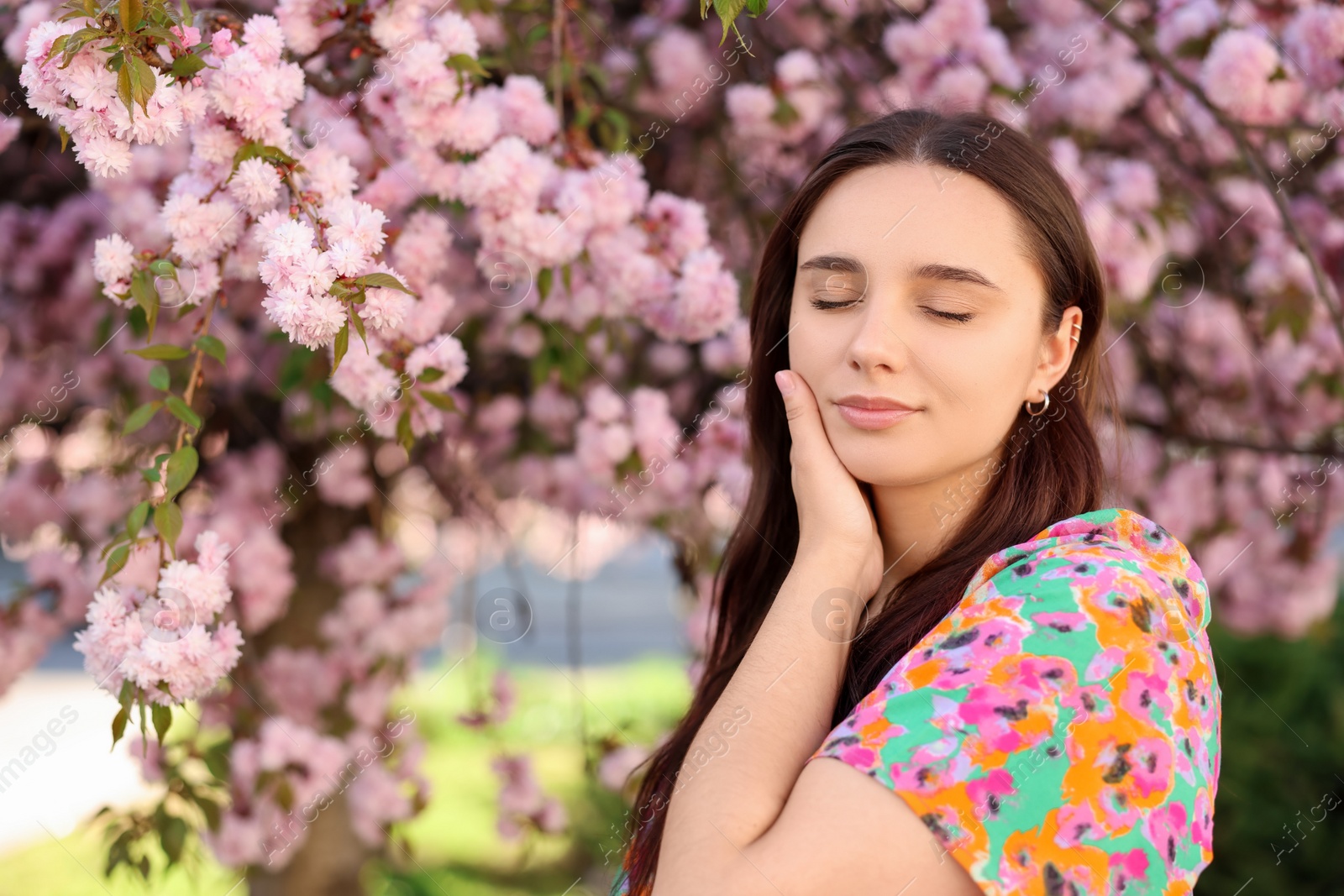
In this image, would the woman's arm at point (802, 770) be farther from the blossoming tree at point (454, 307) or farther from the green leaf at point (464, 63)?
the green leaf at point (464, 63)

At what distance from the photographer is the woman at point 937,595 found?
2.90ft

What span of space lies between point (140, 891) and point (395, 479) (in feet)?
6.87

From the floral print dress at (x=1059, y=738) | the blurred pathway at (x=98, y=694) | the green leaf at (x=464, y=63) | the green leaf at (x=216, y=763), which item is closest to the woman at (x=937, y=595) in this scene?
the floral print dress at (x=1059, y=738)

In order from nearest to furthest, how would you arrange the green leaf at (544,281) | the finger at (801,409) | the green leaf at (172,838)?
the finger at (801,409)
the green leaf at (172,838)
the green leaf at (544,281)

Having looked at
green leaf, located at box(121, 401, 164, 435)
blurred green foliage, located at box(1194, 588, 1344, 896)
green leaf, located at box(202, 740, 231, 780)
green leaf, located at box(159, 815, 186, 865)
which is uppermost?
green leaf, located at box(121, 401, 164, 435)

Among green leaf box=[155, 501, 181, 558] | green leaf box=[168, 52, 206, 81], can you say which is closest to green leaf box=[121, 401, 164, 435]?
green leaf box=[155, 501, 181, 558]

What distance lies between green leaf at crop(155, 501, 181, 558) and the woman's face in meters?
0.74

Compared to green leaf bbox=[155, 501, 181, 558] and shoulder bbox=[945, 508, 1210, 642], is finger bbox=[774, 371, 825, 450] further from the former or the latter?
green leaf bbox=[155, 501, 181, 558]

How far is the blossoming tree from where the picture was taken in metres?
1.24

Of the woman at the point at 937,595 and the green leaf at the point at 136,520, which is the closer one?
the woman at the point at 937,595

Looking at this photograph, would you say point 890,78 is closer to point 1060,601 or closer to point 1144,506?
point 1144,506

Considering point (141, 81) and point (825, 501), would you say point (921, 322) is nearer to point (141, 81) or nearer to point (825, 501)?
point (825, 501)

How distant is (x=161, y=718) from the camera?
1199mm

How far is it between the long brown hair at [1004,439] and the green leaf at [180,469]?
2.16ft
